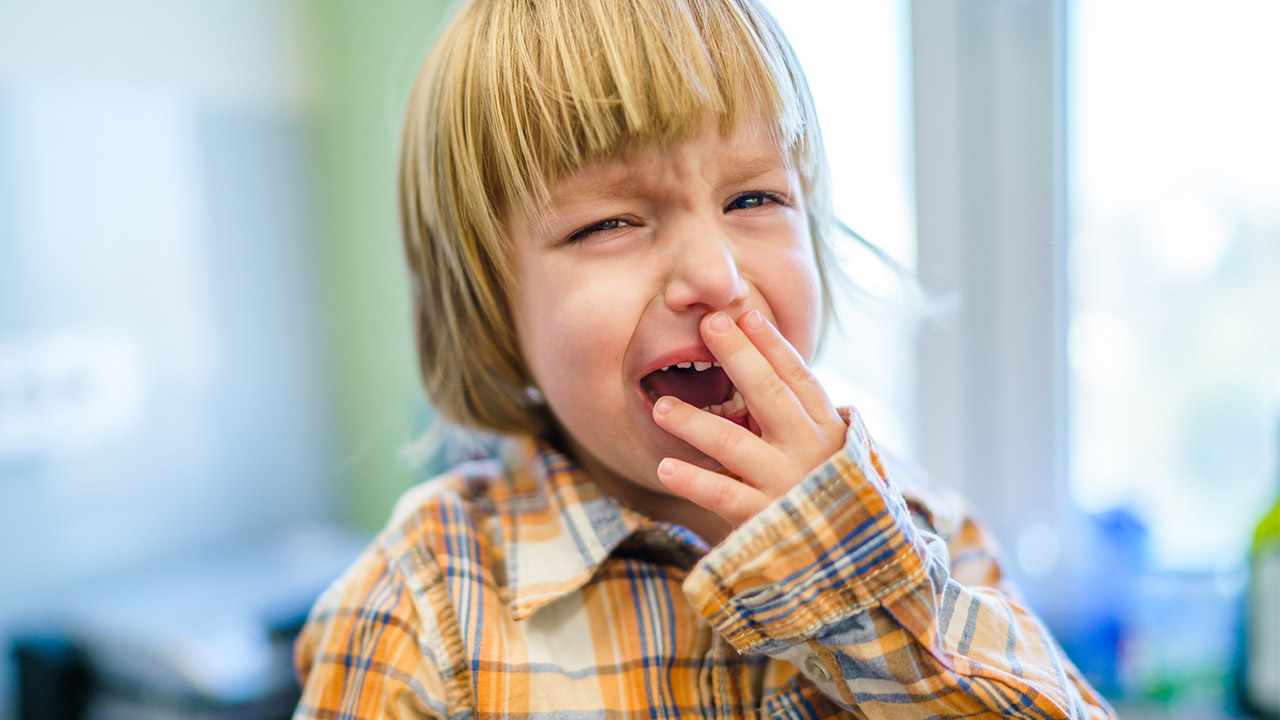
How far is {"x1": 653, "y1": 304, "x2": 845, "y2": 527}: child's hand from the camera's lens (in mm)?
463

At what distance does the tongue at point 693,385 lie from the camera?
0.55 meters

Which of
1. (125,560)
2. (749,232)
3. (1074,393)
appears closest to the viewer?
(749,232)

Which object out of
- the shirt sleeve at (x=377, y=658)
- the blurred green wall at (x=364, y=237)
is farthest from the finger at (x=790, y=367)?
the blurred green wall at (x=364, y=237)

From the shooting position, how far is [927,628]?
0.45 meters

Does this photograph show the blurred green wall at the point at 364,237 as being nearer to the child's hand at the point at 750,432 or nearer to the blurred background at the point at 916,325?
the blurred background at the point at 916,325

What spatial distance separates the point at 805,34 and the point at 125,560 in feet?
3.92

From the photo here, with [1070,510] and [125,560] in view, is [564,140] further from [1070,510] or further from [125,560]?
[125,560]

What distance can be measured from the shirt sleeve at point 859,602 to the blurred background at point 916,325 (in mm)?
353

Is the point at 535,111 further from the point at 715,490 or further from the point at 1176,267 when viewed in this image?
the point at 1176,267

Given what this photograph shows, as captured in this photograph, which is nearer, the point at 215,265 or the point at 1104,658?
the point at 1104,658

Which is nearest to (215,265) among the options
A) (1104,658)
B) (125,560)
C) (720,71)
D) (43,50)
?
(43,50)

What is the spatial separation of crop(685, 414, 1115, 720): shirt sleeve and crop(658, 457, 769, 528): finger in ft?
0.07

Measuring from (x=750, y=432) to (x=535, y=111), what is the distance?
241 mm

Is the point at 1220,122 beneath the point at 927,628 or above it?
above
